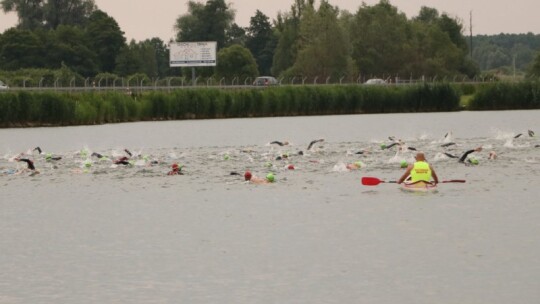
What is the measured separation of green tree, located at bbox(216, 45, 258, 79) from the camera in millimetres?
190375

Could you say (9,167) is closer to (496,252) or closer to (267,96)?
(496,252)

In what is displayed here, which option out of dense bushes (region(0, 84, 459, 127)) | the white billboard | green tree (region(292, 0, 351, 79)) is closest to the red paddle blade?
dense bushes (region(0, 84, 459, 127))

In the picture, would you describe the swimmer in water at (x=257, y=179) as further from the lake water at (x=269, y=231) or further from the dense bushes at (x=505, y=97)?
the dense bushes at (x=505, y=97)

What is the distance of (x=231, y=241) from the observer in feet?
85.6

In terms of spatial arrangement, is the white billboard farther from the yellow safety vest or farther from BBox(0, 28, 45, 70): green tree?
the yellow safety vest

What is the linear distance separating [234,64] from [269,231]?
164983 mm

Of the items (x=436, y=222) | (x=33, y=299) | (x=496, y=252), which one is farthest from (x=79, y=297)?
(x=436, y=222)

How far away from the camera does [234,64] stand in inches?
7549

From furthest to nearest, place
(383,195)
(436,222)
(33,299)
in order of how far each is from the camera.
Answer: (383,195)
(436,222)
(33,299)

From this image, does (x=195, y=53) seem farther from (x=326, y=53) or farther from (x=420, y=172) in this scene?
(x=420, y=172)

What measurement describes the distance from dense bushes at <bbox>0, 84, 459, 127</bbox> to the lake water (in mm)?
30554

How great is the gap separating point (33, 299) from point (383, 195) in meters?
16.9

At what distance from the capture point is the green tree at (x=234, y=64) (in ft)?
625

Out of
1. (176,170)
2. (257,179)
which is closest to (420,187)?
(257,179)
